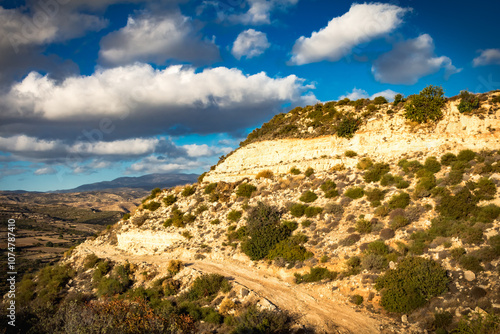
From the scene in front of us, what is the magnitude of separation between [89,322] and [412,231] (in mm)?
18675

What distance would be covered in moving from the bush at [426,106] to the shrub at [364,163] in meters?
6.32

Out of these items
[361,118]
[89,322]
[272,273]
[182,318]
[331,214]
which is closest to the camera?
[89,322]

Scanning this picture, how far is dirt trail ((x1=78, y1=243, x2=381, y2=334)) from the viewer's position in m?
12.9

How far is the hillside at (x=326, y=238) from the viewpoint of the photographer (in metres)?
13.4

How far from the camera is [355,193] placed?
941 inches

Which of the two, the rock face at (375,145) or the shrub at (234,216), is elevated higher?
the rock face at (375,145)

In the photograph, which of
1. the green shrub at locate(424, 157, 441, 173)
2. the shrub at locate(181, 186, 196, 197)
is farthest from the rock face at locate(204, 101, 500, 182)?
the shrub at locate(181, 186, 196, 197)

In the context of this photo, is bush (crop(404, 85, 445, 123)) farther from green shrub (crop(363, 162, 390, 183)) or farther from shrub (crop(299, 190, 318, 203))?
shrub (crop(299, 190, 318, 203))

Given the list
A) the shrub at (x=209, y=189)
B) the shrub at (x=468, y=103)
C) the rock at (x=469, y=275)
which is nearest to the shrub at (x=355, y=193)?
the rock at (x=469, y=275)

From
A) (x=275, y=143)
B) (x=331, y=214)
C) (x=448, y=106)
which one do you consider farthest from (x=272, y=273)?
(x=448, y=106)

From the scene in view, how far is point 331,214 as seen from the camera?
75.7 feet

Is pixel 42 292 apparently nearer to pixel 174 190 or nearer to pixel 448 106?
pixel 174 190

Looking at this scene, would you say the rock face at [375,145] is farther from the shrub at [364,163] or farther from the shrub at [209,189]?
the shrub at [209,189]

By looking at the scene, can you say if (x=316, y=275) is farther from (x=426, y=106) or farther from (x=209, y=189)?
(x=426, y=106)
